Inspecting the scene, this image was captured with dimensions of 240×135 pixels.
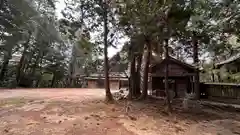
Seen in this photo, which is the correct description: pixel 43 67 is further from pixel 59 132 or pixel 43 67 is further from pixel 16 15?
pixel 59 132

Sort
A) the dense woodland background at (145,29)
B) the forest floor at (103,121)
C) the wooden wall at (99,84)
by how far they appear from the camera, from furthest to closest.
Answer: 1. the wooden wall at (99,84)
2. the dense woodland background at (145,29)
3. the forest floor at (103,121)

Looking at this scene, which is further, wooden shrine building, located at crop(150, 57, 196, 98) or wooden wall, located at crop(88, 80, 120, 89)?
wooden wall, located at crop(88, 80, 120, 89)

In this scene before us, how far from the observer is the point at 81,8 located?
11.8 m

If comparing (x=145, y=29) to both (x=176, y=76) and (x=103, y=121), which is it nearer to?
(x=103, y=121)

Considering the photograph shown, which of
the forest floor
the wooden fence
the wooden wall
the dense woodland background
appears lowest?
the forest floor

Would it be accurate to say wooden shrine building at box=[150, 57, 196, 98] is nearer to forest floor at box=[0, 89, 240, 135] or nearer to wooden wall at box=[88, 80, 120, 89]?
forest floor at box=[0, 89, 240, 135]

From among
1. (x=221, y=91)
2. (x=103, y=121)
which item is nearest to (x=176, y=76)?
(x=221, y=91)

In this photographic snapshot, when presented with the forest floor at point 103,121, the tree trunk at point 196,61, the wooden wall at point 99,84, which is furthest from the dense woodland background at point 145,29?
the wooden wall at point 99,84

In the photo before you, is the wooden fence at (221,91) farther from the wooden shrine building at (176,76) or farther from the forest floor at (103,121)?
the forest floor at (103,121)

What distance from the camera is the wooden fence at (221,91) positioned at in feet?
41.9

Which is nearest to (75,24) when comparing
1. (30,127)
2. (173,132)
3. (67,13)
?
(67,13)

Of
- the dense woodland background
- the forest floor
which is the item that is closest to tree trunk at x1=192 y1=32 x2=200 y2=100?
the dense woodland background

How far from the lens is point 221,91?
44.9 feet

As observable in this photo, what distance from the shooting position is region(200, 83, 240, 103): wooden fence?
12.8 m
